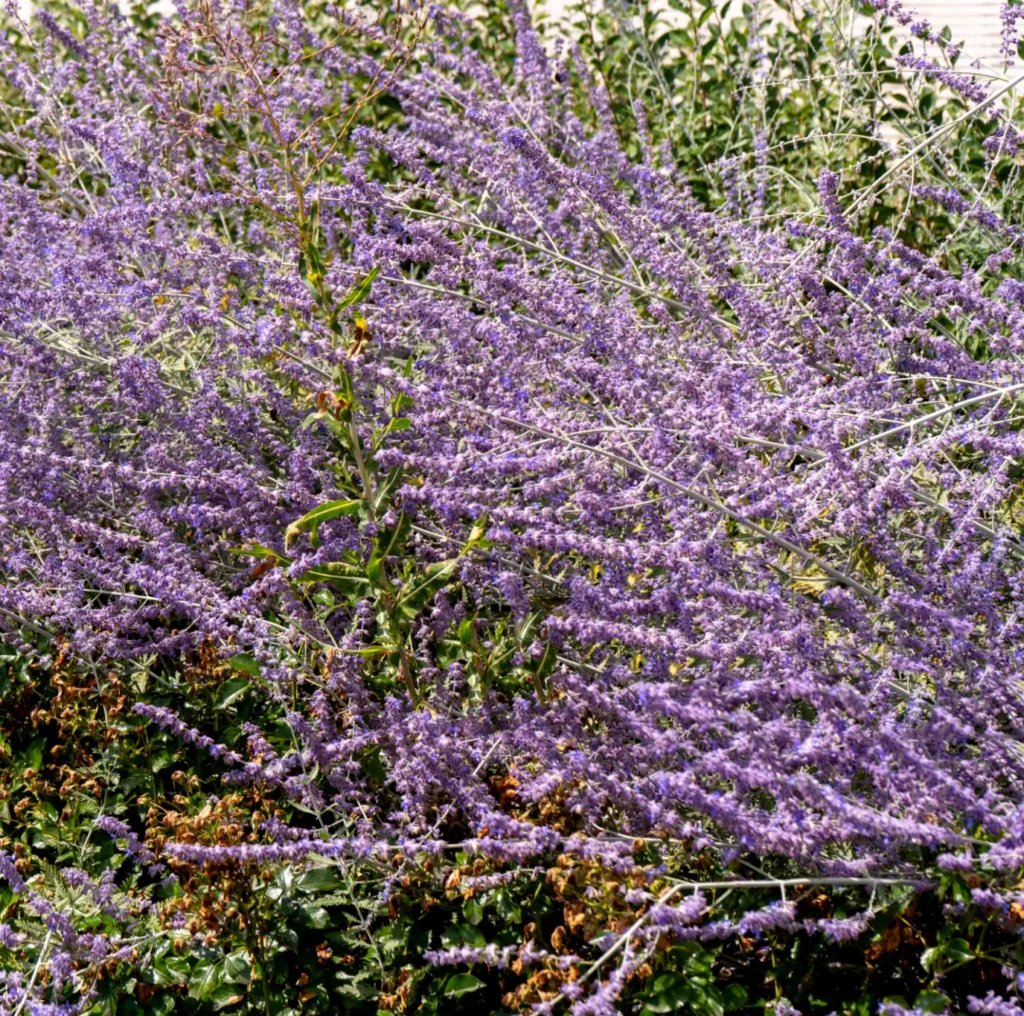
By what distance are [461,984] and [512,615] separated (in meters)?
0.76

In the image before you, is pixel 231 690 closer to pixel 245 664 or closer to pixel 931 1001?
pixel 245 664

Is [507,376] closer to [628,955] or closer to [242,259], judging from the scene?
[242,259]

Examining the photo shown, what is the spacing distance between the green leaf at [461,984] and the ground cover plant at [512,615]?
0.06 feet

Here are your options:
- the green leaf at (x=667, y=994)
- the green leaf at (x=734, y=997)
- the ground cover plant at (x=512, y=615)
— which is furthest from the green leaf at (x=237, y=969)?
the green leaf at (x=734, y=997)

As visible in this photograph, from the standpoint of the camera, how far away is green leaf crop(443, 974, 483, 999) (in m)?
2.57

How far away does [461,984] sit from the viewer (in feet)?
8.47

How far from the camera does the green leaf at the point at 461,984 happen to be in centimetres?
257

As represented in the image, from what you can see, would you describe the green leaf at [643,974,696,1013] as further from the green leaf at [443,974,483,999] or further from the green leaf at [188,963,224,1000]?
the green leaf at [188,963,224,1000]

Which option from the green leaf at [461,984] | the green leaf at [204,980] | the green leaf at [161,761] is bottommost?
the green leaf at [204,980]

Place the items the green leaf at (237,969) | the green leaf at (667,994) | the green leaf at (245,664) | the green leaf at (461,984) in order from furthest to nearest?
the green leaf at (245,664) < the green leaf at (237,969) < the green leaf at (461,984) < the green leaf at (667,994)

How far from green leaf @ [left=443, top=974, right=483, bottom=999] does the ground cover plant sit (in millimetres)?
18

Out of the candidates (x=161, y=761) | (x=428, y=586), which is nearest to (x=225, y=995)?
(x=161, y=761)

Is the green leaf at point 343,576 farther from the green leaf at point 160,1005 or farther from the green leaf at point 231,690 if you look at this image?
the green leaf at point 160,1005

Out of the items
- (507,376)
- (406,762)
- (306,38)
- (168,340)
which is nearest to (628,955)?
(406,762)
